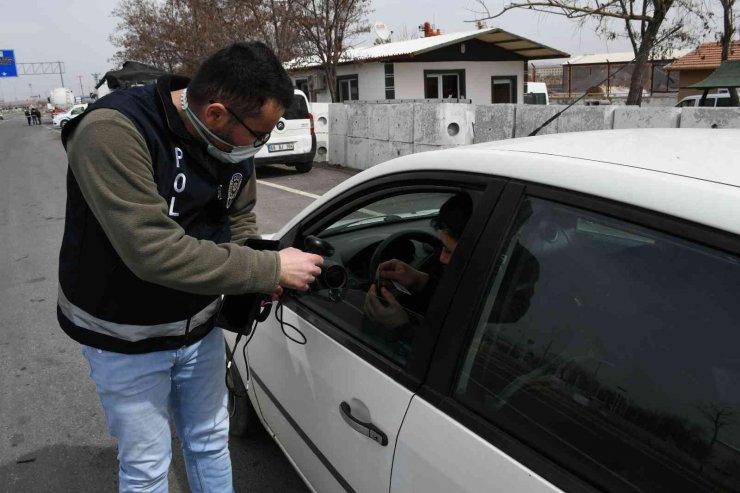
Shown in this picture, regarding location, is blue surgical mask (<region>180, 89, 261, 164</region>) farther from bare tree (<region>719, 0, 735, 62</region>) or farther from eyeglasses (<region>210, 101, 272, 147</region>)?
bare tree (<region>719, 0, 735, 62</region>)

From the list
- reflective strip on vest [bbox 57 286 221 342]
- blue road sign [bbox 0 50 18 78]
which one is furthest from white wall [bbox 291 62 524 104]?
blue road sign [bbox 0 50 18 78]

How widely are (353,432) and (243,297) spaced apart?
540mm

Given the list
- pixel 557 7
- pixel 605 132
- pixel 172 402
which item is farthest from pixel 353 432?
pixel 557 7

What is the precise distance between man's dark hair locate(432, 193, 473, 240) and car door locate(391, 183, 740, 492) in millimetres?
200

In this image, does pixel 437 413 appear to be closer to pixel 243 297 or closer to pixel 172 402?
pixel 243 297

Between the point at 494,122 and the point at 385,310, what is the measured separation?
7.20 m

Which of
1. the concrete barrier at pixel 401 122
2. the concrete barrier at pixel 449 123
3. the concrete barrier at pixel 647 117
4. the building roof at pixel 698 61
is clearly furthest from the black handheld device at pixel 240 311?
the building roof at pixel 698 61

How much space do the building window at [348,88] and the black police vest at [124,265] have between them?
2394 centimetres

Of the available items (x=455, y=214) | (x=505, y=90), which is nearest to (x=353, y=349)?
(x=455, y=214)

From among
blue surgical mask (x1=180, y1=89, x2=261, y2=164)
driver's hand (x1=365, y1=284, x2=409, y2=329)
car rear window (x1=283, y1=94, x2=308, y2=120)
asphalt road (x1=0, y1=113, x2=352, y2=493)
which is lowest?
asphalt road (x1=0, y1=113, x2=352, y2=493)

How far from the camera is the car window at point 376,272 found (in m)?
1.65

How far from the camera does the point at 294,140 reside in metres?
11.5

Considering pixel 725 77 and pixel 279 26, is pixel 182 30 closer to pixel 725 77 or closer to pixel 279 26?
pixel 279 26

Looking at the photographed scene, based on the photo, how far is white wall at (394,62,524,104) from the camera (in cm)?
2300
